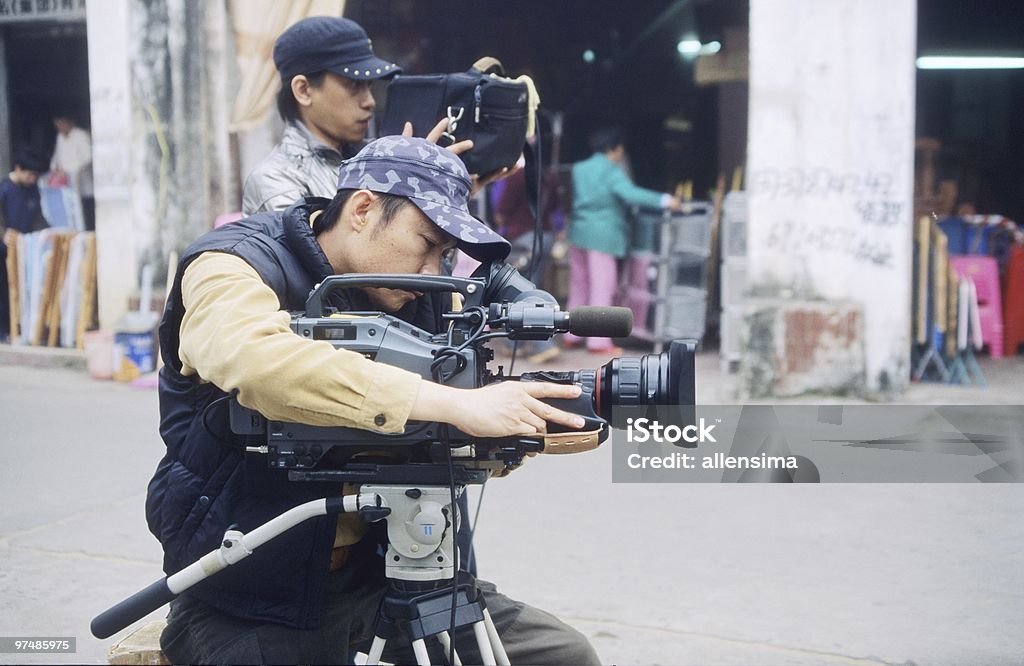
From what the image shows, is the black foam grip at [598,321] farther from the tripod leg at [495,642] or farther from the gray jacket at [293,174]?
the gray jacket at [293,174]

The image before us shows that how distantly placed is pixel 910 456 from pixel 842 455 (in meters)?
0.33

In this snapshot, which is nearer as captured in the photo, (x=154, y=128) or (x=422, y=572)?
(x=422, y=572)

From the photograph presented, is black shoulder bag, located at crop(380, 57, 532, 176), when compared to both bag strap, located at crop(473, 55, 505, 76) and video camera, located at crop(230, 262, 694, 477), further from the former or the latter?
video camera, located at crop(230, 262, 694, 477)

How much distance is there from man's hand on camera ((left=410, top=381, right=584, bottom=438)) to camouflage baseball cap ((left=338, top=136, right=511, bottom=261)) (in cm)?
31

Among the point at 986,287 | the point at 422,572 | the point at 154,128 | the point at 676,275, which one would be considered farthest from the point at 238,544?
the point at 986,287

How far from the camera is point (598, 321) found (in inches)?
78.7

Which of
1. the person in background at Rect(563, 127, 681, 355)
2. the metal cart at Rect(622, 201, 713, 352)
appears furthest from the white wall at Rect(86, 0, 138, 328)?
the metal cart at Rect(622, 201, 713, 352)

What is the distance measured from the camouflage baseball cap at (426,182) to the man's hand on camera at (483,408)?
31cm

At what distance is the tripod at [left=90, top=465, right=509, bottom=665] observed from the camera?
1.94 metres

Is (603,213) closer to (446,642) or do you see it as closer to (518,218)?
(518,218)

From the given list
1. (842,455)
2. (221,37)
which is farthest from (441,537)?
(221,37)

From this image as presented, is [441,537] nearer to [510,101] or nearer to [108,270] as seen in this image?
[510,101]

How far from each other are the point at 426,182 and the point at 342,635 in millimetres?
880

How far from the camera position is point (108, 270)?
322 inches
